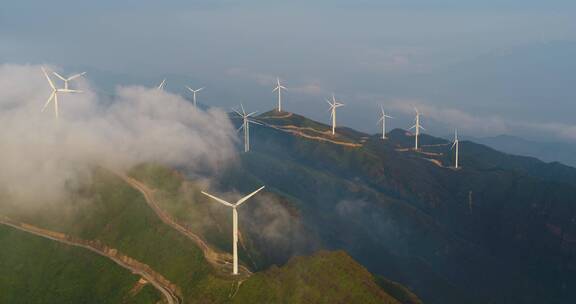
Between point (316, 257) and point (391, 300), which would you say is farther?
point (316, 257)

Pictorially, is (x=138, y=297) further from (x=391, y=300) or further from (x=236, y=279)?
(x=391, y=300)

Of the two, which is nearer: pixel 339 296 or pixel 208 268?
pixel 339 296

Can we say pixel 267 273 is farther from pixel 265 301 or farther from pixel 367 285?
pixel 367 285

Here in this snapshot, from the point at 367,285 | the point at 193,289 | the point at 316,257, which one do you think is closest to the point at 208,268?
the point at 193,289

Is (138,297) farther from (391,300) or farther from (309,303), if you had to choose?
(391,300)

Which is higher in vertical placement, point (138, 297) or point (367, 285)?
point (367, 285)

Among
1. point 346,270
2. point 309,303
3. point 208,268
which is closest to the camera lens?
point 309,303

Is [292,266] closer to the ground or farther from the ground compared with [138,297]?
farther from the ground

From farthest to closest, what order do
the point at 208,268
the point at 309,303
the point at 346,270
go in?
1. the point at 208,268
2. the point at 346,270
3. the point at 309,303

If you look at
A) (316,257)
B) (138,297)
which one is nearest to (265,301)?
(316,257)
